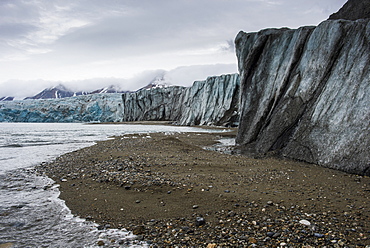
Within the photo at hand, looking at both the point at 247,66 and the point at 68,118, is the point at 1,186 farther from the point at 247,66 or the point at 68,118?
the point at 68,118

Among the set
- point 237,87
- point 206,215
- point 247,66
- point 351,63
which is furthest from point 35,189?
Answer: point 237,87

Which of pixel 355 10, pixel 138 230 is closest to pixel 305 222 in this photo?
pixel 138 230

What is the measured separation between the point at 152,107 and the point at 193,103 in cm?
2839

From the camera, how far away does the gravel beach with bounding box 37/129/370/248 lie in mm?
4137

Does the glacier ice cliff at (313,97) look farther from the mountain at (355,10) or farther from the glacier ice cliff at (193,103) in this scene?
the glacier ice cliff at (193,103)

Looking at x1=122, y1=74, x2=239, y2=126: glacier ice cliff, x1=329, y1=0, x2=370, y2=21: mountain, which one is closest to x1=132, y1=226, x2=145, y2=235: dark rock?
x1=329, y1=0, x2=370, y2=21: mountain

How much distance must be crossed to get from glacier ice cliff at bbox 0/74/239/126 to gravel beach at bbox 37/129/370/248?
142 feet

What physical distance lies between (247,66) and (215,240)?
1510 cm

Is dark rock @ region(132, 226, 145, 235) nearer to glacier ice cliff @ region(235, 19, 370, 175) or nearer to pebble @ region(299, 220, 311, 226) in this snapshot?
pebble @ region(299, 220, 311, 226)

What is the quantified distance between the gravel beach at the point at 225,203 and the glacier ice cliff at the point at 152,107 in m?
43.3

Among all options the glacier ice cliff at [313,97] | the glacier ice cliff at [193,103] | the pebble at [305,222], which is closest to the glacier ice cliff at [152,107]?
the glacier ice cliff at [193,103]

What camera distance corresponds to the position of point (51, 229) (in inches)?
191

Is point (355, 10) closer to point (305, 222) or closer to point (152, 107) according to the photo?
point (305, 222)

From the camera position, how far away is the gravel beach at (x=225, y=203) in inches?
163
